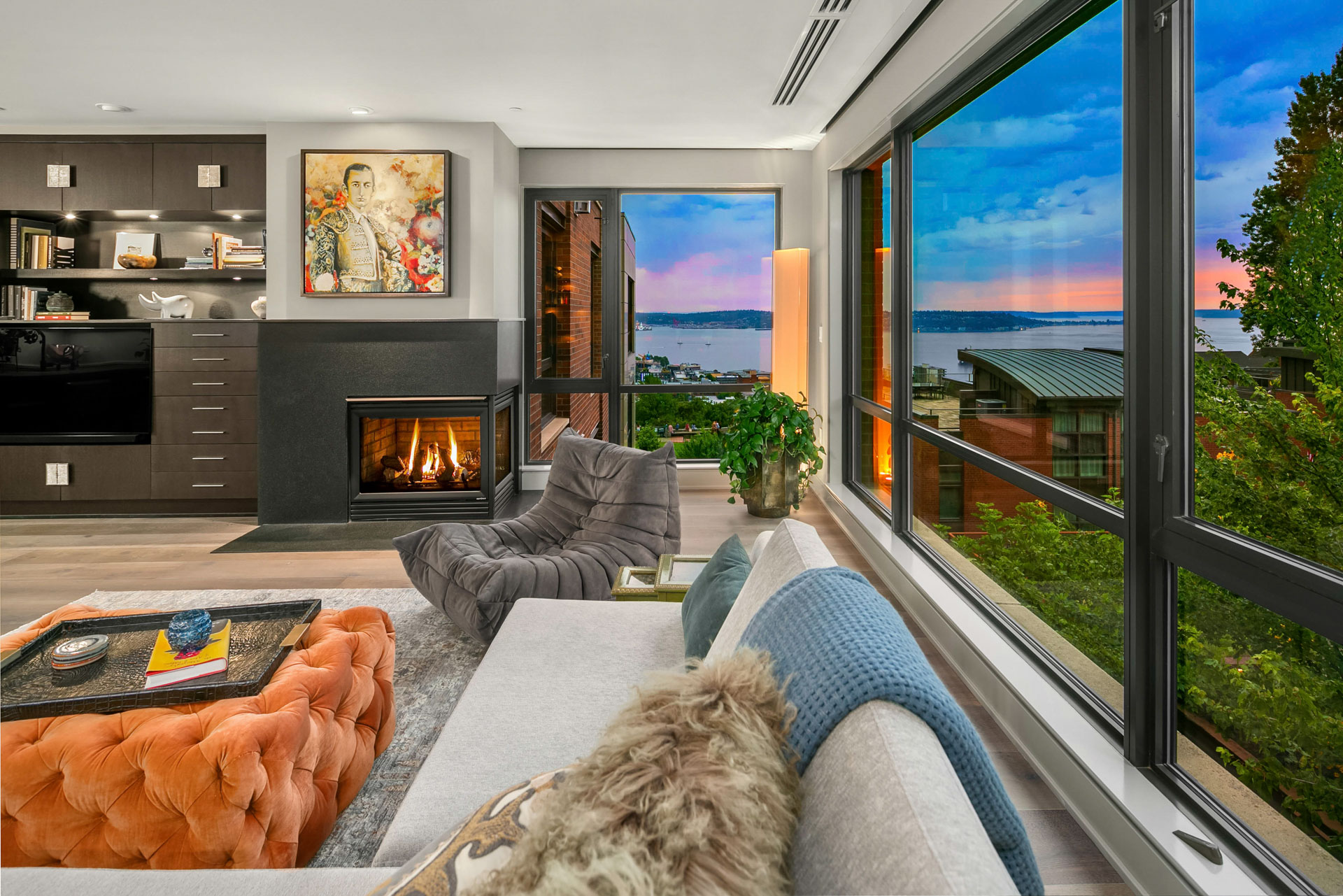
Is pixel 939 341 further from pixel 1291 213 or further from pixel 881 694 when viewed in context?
pixel 881 694

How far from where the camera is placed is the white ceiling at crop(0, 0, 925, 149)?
138 inches

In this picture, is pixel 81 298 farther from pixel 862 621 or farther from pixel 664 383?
pixel 862 621

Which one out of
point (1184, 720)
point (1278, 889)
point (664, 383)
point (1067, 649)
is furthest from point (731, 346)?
point (1278, 889)

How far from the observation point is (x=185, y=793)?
1555 mm

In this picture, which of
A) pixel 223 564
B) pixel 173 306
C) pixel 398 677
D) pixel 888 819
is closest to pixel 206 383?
pixel 173 306

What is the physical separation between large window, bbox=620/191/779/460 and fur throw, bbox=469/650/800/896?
5.66 m

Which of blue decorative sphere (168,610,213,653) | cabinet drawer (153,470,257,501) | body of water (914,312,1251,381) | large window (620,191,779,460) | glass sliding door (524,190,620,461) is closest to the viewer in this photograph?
body of water (914,312,1251,381)

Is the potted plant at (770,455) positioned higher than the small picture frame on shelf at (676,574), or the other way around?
the potted plant at (770,455)

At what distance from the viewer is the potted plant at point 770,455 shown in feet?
17.9

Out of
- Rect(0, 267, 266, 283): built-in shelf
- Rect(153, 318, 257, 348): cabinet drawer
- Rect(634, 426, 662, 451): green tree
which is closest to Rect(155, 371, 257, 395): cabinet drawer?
Rect(153, 318, 257, 348): cabinet drawer

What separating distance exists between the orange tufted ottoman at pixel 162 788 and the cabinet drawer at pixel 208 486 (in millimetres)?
4079

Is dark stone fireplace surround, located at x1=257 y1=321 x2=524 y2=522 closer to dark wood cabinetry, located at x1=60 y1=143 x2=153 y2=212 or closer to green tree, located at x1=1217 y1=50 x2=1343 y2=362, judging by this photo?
dark wood cabinetry, located at x1=60 y1=143 x2=153 y2=212

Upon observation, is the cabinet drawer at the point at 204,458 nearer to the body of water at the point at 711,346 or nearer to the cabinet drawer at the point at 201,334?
the cabinet drawer at the point at 201,334

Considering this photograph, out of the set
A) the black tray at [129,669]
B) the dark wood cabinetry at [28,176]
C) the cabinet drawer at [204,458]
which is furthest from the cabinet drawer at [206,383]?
the black tray at [129,669]
